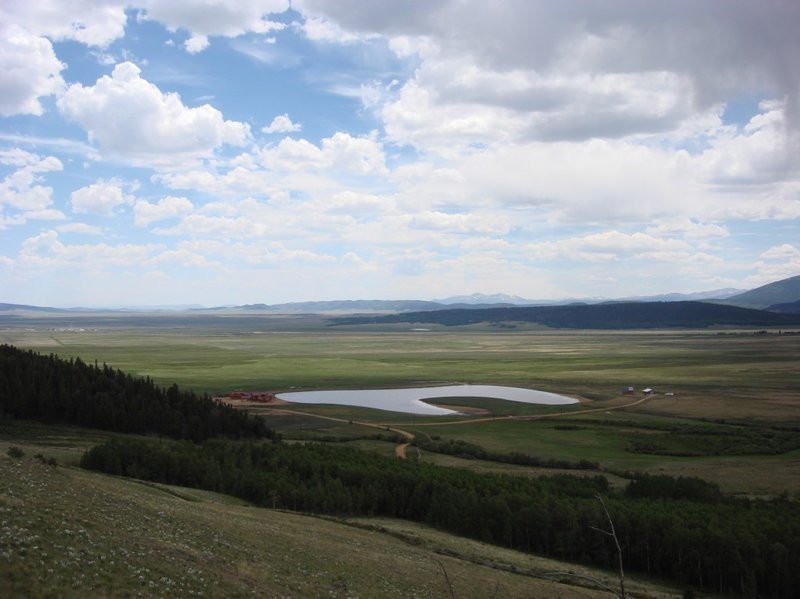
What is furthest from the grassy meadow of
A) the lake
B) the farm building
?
the farm building

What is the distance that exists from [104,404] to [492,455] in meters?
43.8

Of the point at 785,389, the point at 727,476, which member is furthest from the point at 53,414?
the point at 785,389

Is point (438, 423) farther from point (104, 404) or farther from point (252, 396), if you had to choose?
point (104, 404)

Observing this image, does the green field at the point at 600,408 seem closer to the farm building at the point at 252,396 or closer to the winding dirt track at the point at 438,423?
the winding dirt track at the point at 438,423

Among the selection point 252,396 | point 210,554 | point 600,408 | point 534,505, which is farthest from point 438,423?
point 210,554

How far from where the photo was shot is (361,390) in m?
131

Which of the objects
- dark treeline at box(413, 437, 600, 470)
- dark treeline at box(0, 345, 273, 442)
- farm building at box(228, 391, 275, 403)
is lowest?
dark treeline at box(413, 437, 600, 470)

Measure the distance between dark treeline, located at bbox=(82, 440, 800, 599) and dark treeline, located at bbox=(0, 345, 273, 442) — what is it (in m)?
18.7

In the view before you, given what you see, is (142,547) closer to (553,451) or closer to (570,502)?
(570,502)

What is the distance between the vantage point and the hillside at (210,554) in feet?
62.6

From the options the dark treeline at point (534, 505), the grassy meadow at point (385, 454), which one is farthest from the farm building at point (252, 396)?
the dark treeline at point (534, 505)

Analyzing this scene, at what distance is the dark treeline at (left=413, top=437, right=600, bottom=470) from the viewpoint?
68812mm

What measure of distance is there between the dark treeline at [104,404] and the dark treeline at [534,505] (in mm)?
18690

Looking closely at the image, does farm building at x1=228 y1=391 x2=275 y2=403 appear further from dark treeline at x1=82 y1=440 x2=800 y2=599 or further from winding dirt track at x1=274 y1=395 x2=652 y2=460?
dark treeline at x1=82 y1=440 x2=800 y2=599
